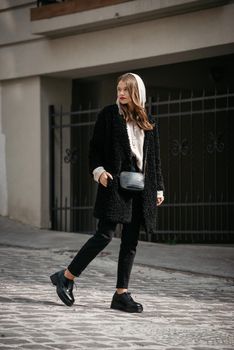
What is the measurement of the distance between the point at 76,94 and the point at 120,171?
Answer: 337 inches

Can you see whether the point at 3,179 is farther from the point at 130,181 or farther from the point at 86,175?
the point at 130,181

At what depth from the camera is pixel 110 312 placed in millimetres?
7496

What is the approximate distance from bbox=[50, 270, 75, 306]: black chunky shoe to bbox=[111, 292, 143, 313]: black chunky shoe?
0.33 meters

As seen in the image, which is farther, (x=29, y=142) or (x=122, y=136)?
(x=29, y=142)

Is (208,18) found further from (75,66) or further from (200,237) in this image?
(200,237)

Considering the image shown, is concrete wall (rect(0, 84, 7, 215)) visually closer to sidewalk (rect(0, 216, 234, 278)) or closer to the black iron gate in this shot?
sidewalk (rect(0, 216, 234, 278))

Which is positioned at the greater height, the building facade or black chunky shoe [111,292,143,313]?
the building facade

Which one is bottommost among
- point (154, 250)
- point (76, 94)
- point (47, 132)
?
point (154, 250)

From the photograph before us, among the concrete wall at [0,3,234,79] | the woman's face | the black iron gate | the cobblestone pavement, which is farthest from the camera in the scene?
the black iron gate

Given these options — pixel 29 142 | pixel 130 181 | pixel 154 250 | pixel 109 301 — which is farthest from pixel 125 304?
pixel 29 142

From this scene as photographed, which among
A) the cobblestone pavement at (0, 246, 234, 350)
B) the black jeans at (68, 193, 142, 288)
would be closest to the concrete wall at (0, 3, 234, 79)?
the cobblestone pavement at (0, 246, 234, 350)

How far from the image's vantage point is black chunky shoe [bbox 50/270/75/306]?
299 inches

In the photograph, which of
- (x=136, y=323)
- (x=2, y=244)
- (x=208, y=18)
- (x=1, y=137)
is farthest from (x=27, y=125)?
(x=136, y=323)

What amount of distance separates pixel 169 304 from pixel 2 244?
5.35 metres
